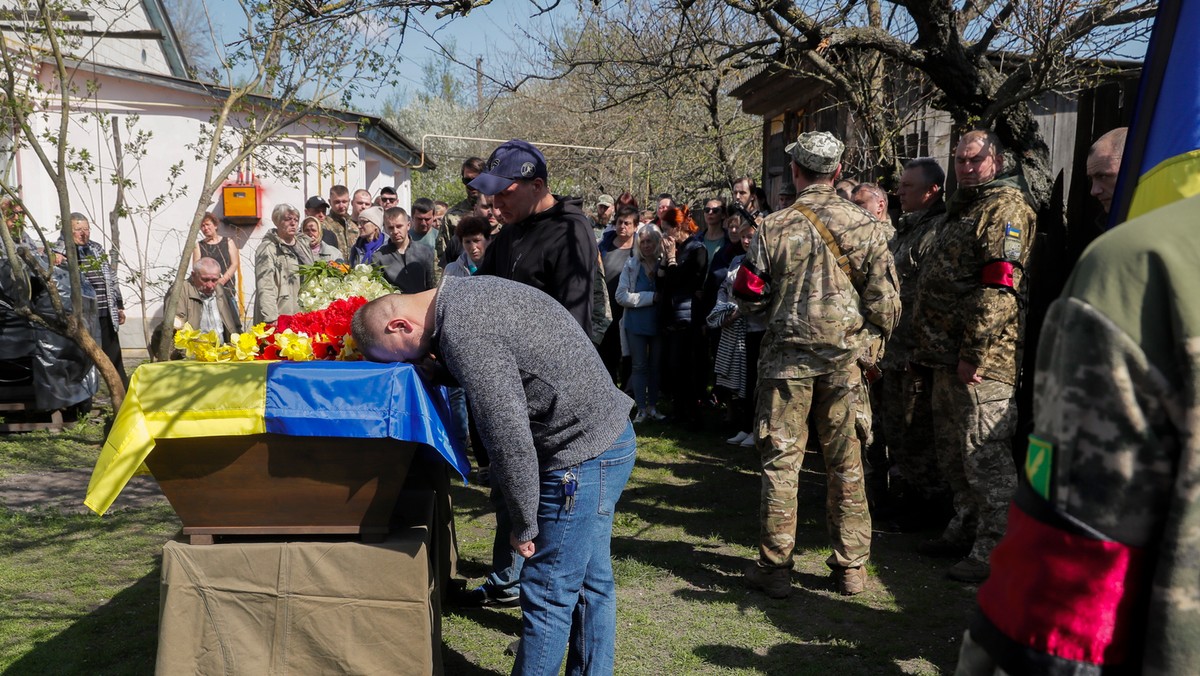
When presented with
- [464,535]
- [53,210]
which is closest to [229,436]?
[464,535]

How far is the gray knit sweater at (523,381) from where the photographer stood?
3.02 meters

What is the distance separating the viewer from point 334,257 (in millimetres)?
10734

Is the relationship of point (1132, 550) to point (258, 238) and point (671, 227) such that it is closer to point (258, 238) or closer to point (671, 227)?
point (671, 227)

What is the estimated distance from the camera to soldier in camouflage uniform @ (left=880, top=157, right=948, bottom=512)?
5.81 metres

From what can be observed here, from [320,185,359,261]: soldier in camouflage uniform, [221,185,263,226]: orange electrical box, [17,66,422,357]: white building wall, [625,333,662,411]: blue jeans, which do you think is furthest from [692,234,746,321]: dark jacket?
[221,185,263,226]: orange electrical box

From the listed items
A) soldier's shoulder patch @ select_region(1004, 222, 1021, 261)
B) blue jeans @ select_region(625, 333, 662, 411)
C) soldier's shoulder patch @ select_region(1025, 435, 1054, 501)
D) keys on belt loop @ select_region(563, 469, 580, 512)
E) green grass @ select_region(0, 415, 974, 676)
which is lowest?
green grass @ select_region(0, 415, 974, 676)

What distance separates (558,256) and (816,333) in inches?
51.9

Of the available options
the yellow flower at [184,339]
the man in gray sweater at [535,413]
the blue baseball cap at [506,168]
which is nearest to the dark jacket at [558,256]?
the blue baseball cap at [506,168]

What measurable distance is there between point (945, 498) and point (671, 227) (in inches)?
183

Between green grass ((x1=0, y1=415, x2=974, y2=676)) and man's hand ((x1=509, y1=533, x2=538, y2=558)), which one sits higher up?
man's hand ((x1=509, y1=533, x2=538, y2=558))

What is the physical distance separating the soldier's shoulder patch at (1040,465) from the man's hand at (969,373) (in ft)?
12.9

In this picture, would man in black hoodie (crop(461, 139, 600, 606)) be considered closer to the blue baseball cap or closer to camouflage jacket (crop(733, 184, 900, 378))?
the blue baseball cap

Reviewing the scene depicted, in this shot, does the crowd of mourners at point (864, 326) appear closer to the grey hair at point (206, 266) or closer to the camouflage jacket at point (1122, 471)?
the camouflage jacket at point (1122, 471)

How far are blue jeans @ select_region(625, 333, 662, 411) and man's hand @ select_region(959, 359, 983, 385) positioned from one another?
182 inches
